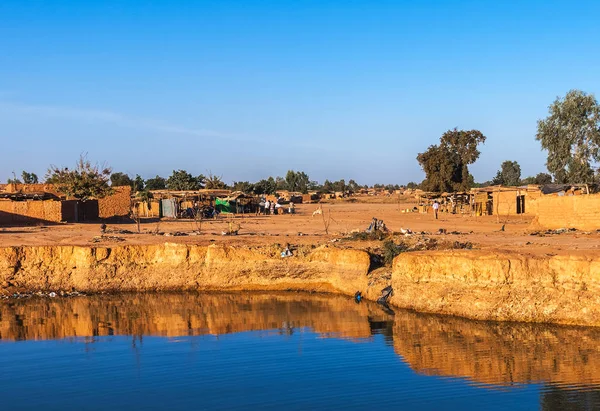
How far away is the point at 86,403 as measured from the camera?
1045 cm

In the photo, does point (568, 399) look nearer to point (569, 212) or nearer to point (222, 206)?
point (569, 212)

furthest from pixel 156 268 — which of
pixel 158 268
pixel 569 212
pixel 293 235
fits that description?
pixel 569 212

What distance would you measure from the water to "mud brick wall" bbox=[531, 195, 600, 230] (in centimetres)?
1008

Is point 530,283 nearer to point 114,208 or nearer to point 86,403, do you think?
point 86,403

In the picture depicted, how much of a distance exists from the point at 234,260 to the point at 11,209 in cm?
1374

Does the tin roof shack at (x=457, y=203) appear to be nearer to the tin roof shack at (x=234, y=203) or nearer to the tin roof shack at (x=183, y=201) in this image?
the tin roof shack at (x=234, y=203)

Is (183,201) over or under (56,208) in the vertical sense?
over

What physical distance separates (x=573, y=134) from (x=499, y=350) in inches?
1245

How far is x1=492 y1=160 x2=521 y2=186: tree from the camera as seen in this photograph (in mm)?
76256

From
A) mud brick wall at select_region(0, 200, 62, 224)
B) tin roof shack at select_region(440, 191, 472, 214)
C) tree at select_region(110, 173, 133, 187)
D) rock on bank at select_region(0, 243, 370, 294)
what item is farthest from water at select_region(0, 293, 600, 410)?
tree at select_region(110, 173, 133, 187)

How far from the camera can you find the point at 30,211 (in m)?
29.1

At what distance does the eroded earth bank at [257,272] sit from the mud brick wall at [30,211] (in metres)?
9.37

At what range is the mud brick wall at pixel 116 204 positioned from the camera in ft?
111

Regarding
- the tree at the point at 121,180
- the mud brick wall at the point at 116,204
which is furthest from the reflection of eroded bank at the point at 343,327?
the tree at the point at 121,180
